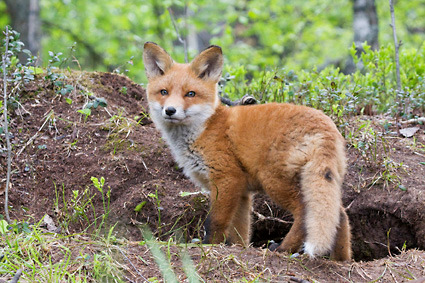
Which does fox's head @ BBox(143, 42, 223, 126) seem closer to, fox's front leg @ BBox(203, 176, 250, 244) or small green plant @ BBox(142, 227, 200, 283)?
fox's front leg @ BBox(203, 176, 250, 244)

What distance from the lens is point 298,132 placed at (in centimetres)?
406

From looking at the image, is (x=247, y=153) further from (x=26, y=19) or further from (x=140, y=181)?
(x=26, y=19)

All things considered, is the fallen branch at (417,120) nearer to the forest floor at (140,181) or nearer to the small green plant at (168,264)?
the forest floor at (140,181)

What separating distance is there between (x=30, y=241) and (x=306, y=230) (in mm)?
2253

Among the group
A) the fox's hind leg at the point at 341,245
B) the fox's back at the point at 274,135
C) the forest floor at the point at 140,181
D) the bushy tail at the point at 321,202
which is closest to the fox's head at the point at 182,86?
the fox's back at the point at 274,135

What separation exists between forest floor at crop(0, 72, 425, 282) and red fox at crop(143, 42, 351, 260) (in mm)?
468

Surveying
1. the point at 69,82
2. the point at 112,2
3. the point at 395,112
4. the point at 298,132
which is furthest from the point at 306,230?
the point at 112,2

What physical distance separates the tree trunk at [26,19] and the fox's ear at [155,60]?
8.04 metres

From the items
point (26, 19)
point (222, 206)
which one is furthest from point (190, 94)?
point (26, 19)

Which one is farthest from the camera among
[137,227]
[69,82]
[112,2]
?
[112,2]

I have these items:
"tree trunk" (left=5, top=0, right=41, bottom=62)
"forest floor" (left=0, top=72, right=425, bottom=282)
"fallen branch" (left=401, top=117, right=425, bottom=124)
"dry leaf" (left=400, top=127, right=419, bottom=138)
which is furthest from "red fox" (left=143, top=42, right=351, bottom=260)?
"tree trunk" (left=5, top=0, right=41, bottom=62)

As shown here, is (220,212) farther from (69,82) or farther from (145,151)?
(69,82)

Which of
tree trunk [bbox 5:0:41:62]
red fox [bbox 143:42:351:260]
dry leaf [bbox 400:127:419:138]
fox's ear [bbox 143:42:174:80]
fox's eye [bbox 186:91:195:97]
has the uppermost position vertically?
tree trunk [bbox 5:0:41:62]

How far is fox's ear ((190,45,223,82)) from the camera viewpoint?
15.9 feet
